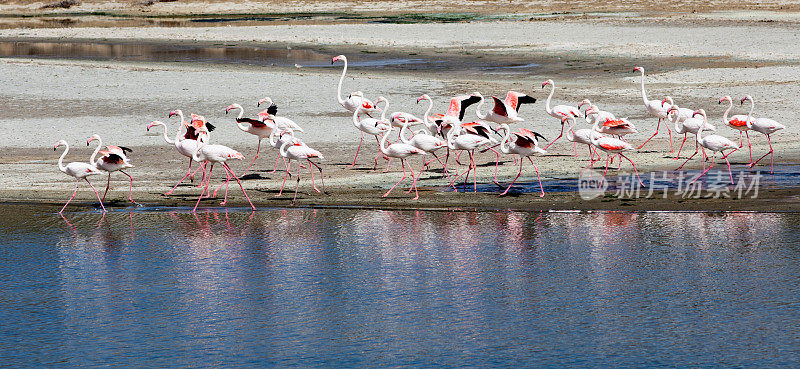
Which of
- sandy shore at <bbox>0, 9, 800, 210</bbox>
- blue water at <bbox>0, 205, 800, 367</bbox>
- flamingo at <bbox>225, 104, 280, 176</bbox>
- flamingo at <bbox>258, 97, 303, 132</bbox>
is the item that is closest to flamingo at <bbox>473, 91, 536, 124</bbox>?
sandy shore at <bbox>0, 9, 800, 210</bbox>

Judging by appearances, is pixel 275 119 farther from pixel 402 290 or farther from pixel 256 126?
pixel 402 290

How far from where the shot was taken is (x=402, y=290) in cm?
859

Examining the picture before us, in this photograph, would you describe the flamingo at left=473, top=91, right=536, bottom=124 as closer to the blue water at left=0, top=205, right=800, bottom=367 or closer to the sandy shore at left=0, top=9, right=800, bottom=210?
the sandy shore at left=0, top=9, right=800, bottom=210

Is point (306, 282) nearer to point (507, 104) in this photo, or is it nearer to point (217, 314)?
point (217, 314)

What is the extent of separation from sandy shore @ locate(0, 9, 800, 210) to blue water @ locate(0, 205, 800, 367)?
1.40 meters

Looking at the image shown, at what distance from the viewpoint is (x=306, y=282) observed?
8.88m

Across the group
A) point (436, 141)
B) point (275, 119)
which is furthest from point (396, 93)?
point (436, 141)

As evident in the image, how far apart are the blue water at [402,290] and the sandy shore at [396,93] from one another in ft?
4.59

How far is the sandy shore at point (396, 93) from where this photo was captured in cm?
1334

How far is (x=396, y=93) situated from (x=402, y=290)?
13400mm

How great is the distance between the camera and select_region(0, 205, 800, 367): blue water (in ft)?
23.4

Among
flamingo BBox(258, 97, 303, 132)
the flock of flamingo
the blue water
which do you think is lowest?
the blue water

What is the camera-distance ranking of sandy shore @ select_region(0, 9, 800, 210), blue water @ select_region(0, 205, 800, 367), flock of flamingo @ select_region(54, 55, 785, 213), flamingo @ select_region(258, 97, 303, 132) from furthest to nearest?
flamingo @ select_region(258, 97, 303, 132), sandy shore @ select_region(0, 9, 800, 210), flock of flamingo @ select_region(54, 55, 785, 213), blue water @ select_region(0, 205, 800, 367)

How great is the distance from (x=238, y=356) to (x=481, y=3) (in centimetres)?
4726
